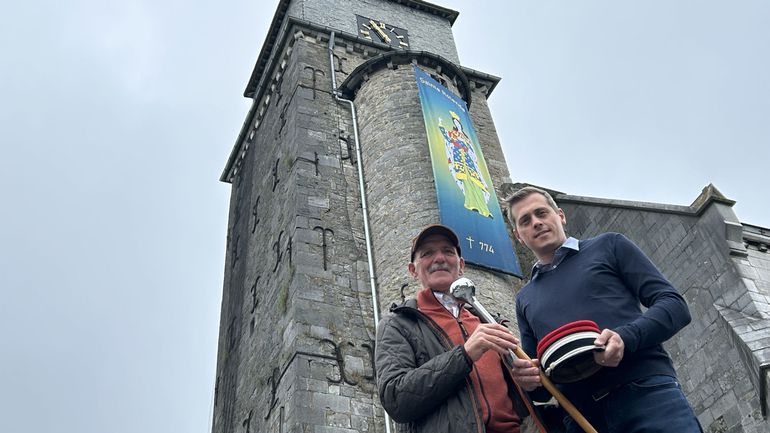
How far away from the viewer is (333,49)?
17.8 metres

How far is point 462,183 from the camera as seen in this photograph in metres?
13.9

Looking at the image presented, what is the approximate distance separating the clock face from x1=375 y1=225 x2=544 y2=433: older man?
16.3 m

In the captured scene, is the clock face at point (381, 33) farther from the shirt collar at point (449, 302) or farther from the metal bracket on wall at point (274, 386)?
the shirt collar at point (449, 302)

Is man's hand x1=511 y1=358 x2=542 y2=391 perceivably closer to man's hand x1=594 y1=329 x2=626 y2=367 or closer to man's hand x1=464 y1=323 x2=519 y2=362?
man's hand x1=464 y1=323 x2=519 y2=362

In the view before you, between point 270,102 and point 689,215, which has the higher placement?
point 270,102

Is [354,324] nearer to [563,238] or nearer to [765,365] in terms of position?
[765,365]

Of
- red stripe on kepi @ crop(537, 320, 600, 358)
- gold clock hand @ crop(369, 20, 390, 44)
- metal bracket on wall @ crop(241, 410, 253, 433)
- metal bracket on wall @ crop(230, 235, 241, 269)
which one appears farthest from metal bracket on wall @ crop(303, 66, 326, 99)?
red stripe on kepi @ crop(537, 320, 600, 358)

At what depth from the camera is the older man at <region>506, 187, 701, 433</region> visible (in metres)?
3.09

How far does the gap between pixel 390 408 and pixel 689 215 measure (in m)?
8.81

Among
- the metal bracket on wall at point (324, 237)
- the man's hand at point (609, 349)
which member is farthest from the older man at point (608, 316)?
the metal bracket on wall at point (324, 237)

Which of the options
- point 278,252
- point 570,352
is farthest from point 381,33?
point 570,352

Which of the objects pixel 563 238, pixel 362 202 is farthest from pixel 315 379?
pixel 563 238

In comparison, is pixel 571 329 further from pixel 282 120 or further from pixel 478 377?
pixel 282 120

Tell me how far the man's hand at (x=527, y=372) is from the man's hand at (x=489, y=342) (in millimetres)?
79
